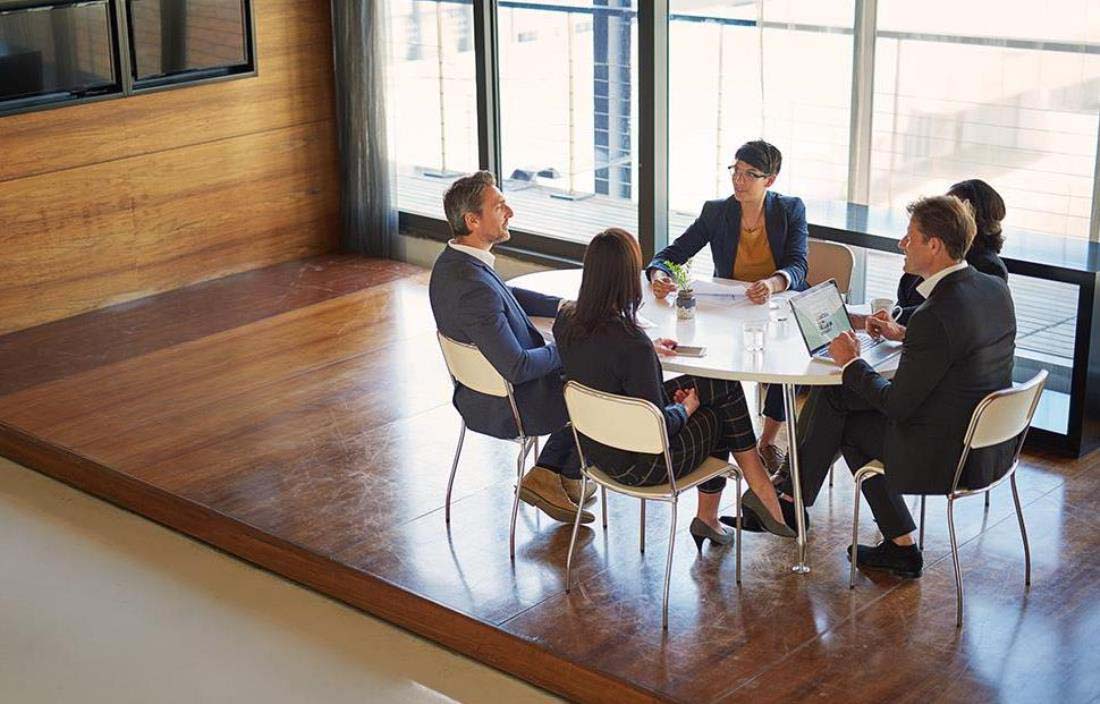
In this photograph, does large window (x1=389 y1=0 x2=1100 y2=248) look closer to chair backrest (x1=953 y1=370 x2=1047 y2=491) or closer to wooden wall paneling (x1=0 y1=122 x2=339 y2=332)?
wooden wall paneling (x1=0 y1=122 x2=339 y2=332)

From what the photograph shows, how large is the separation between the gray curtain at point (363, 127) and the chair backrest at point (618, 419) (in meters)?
4.32

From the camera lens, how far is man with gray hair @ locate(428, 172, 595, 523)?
4.66 meters

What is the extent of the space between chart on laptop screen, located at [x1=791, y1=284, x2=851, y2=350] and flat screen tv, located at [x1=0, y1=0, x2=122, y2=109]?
4272 millimetres

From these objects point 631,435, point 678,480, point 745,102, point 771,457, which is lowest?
point 771,457

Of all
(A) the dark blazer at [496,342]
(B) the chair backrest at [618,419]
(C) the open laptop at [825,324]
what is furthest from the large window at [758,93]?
(B) the chair backrest at [618,419]

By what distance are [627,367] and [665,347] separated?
31cm

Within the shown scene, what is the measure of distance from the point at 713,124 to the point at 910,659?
3.44m

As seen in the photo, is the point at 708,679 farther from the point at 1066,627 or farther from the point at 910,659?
the point at 1066,627

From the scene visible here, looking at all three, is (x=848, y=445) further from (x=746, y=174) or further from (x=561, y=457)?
(x=746, y=174)

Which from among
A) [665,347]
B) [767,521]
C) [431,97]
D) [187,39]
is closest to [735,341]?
[665,347]

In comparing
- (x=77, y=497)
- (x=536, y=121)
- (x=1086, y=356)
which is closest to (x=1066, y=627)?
(x=1086, y=356)

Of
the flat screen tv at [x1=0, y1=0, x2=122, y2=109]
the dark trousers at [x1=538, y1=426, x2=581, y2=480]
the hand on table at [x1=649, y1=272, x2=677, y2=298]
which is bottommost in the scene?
the dark trousers at [x1=538, y1=426, x2=581, y2=480]

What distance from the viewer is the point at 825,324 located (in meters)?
4.49

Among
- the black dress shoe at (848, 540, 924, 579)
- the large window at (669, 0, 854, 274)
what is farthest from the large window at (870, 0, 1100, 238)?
the black dress shoe at (848, 540, 924, 579)
